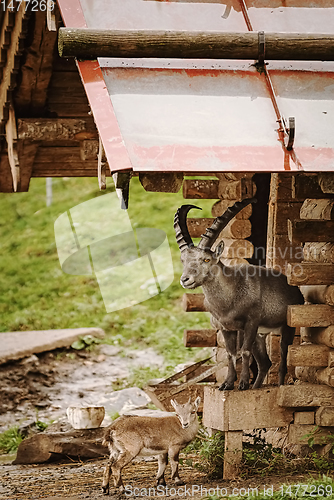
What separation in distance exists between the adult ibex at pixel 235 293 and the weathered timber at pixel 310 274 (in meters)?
0.47

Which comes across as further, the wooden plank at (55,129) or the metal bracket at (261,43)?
the wooden plank at (55,129)

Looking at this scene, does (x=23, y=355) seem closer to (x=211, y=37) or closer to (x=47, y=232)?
(x=47, y=232)

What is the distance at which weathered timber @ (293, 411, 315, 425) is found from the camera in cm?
736

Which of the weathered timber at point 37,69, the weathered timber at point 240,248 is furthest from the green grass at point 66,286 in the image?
the weathered timber at point 37,69

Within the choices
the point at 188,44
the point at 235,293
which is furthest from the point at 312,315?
the point at 188,44

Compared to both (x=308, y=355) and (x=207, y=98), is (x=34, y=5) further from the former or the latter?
(x=308, y=355)

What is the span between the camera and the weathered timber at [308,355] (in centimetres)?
736

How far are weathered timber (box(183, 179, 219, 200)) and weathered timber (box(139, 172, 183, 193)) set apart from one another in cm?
342

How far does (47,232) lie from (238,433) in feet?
43.2

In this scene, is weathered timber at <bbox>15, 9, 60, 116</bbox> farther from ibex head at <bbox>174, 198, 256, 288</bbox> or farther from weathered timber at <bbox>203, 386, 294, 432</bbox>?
weathered timber at <bbox>203, 386, 294, 432</bbox>

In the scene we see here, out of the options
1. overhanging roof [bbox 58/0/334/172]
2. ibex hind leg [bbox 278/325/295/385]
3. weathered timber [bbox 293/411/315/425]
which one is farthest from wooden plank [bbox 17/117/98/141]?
weathered timber [bbox 293/411/315/425]

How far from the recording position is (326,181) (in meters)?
6.28

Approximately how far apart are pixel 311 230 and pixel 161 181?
1884 millimetres

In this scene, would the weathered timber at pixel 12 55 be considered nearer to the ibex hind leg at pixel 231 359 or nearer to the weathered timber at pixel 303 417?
the ibex hind leg at pixel 231 359
